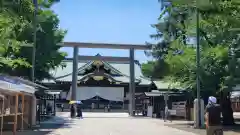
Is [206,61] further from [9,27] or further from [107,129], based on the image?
[9,27]

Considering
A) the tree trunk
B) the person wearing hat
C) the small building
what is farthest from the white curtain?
the person wearing hat

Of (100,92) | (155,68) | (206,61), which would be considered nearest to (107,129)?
(206,61)

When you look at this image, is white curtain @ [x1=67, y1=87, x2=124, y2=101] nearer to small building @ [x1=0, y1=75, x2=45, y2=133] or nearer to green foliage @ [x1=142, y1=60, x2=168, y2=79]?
green foliage @ [x1=142, y1=60, x2=168, y2=79]

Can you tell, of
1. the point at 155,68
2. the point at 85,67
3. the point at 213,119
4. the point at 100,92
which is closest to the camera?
the point at 213,119

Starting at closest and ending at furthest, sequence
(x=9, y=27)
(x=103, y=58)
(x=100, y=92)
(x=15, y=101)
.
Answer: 1. (x=9, y=27)
2. (x=15, y=101)
3. (x=103, y=58)
4. (x=100, y=92)

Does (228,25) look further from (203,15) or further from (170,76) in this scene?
(170,76)

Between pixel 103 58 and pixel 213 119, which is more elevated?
pixel 103 58

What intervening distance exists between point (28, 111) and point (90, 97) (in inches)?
1428

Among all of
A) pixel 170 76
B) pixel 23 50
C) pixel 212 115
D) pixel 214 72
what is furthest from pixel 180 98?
pixel 212 115

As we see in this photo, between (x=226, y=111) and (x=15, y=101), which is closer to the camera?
(x=15, y=101)

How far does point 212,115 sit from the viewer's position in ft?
38.5

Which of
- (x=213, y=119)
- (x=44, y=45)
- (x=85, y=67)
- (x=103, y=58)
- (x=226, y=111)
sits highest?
(x=103, y=58)

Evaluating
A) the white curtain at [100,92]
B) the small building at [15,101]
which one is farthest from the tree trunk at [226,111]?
the white curtain at [100,92]

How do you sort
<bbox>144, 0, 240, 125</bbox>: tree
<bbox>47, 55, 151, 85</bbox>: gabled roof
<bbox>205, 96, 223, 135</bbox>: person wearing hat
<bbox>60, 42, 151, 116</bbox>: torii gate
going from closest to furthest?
<bbox>205, 96, 223, 135</bbox>: person wearing hat, <bbox>144, 0, 240, 125</bbox>: tree, <bbox>60, 42, 151, 116</bbox>: torii gate, <bbox>47, 55, 151, 85</bbox>: gabled roof
